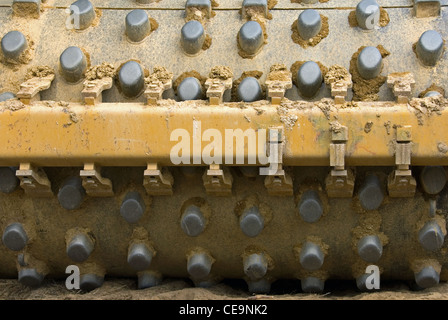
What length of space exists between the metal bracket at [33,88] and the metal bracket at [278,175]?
1.31 meters

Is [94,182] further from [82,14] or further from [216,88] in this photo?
[82,14]

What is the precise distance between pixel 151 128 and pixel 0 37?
1.24 meters

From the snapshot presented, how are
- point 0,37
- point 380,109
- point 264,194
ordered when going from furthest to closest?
point 0,37 < point 264,194 < point 380,109

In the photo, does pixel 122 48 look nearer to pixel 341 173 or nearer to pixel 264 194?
pixel 264 194

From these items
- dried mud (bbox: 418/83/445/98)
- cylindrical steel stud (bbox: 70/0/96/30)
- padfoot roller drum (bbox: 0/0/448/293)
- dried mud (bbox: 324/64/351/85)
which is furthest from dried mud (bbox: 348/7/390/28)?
cylindrical steel stud (bbox: 70/0/96/30)

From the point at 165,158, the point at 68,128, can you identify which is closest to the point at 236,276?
the point at 165,158

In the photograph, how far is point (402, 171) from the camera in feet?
11.6

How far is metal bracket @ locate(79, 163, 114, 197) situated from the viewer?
12.0 ft

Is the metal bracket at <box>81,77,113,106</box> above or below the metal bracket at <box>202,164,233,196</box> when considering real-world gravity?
above

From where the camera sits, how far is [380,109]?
11.6 ft

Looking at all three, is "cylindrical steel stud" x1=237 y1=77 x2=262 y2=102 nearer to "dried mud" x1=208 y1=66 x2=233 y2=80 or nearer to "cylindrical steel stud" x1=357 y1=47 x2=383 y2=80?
"dried mud" x1=208 y1=66 x2=233 y2=80

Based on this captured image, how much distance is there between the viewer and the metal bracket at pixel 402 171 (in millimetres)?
3467

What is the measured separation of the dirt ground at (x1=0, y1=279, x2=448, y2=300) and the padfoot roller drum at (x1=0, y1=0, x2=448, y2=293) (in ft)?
0.27

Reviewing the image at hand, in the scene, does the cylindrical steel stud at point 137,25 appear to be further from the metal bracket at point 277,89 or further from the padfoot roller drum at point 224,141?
the metal bracket at point 277,89
